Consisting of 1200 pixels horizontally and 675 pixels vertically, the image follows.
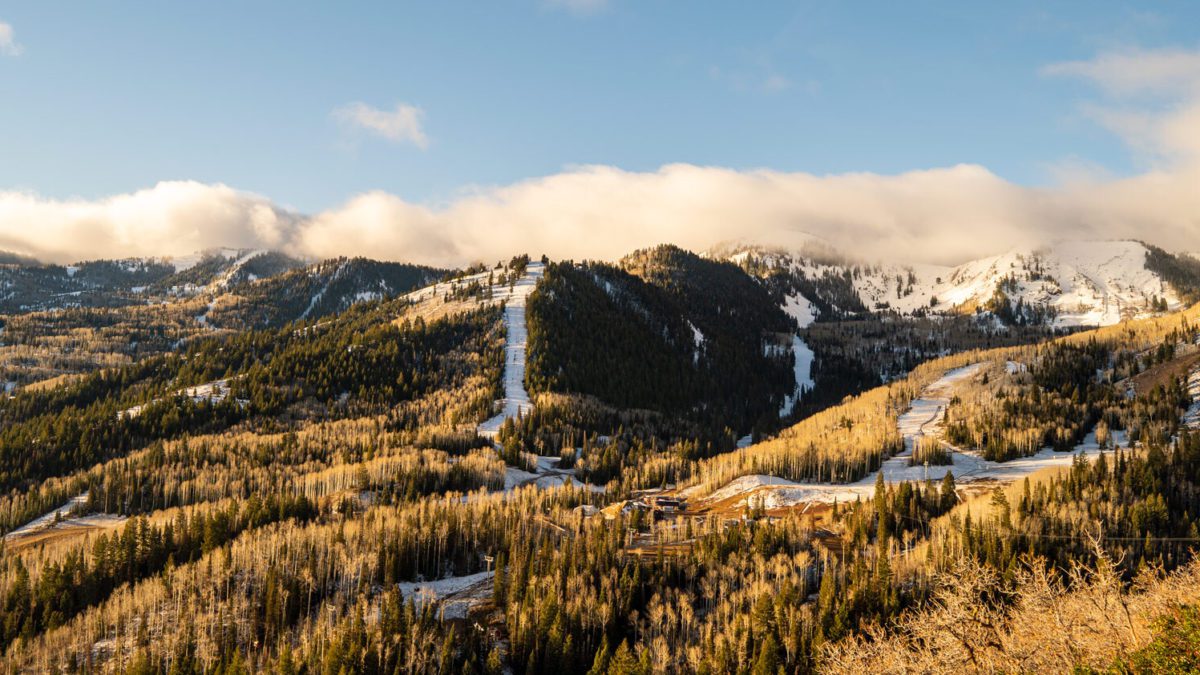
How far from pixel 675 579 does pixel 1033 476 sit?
105 metres

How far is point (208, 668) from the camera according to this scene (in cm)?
12238

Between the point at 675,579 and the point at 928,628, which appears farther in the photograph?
the point at 675,579

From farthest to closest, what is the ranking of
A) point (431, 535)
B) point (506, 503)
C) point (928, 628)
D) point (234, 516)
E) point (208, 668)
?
point (506, 503), point (234, 516), point (431, 535), point (208, 668), point (928, 628)

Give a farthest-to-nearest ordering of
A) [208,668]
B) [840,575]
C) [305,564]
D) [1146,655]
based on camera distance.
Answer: [305,564] → [840,575] → [208,668] → [1146,655]

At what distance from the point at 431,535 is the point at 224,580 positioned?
4222 cm

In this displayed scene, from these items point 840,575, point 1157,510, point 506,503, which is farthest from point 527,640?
point 1157,510

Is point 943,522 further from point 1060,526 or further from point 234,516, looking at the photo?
point 234,516

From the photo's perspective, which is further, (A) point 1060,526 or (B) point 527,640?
(A) point 1060,526

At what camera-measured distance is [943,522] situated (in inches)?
6255

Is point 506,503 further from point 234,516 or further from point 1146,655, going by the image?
point 1146,655

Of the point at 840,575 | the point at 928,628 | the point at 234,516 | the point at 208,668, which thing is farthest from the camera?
the point at 234,516

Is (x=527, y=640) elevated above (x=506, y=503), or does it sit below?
below

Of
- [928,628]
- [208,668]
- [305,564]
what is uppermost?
[928,628]

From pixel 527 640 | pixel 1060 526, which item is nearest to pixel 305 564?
pixel 527 640
